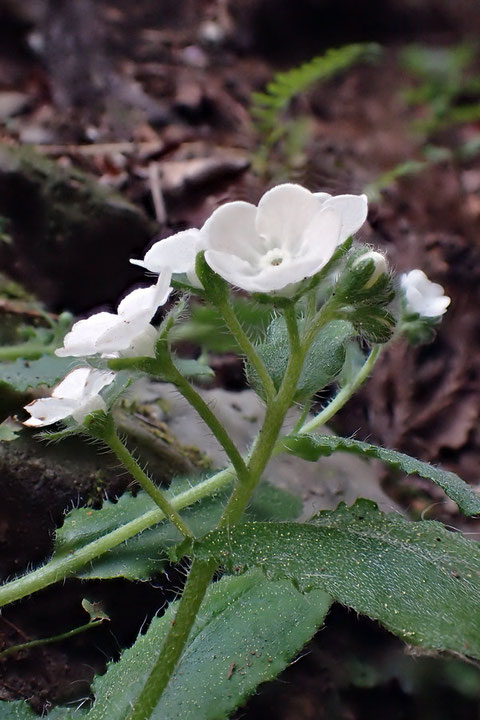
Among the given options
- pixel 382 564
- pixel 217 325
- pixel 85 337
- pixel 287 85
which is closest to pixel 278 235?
pixel 85 337

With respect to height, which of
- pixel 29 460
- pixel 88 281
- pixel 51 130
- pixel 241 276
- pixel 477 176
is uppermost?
pixel 241 276

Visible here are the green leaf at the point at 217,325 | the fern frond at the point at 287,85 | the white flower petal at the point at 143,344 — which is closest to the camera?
the white flower petal at the point at 143,344

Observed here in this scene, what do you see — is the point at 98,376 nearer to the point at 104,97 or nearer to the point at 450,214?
the point at 450,214

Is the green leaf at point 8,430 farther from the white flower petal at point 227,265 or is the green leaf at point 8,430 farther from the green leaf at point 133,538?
the white flower petal at point 227,265

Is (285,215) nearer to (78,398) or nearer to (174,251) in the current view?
(174,251)

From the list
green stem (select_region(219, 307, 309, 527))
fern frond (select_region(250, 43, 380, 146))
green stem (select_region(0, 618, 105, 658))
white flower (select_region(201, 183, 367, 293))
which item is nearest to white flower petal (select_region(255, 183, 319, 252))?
white flower (select_region(201, 183, 367, 293))

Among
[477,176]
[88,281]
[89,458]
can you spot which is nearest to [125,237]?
[88,281]

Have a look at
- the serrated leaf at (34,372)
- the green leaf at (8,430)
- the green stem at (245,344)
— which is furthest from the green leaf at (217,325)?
the green stem at (245,344)
